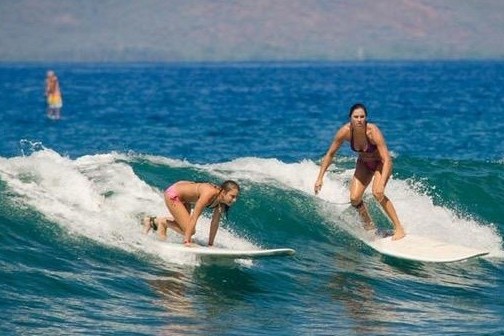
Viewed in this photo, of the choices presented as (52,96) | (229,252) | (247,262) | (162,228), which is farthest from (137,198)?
(52,96)

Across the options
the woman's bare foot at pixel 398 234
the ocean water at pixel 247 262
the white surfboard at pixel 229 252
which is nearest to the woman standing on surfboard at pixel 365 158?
the woman's bare foot at pixel 398 234

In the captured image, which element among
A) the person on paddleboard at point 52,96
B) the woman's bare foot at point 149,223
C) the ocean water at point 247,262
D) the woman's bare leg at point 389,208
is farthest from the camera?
the person on paddleboard at point 52,96

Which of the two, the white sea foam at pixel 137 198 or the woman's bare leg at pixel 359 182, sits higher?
the woman's bare leg at pixel 359 182

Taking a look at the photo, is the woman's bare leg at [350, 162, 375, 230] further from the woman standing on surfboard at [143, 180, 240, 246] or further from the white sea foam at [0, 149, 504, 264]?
the woman standing on surfboard at [143, 180, 240, 246]

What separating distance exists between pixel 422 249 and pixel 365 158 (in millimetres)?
1384

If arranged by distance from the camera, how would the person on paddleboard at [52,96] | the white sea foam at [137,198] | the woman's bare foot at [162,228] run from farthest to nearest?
the person on paddleboard at [52,96], the white sea foam at [137,198], the woman's bare foot at [162,228]

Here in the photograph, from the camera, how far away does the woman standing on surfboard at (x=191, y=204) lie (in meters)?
13.6

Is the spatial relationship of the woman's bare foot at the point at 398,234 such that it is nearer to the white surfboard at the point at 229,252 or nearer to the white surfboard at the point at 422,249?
the white surfboard at the point at 422,249

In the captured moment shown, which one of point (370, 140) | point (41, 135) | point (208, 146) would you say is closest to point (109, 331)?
point (370, 140)

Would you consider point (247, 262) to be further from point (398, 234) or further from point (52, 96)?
point (52, 96)

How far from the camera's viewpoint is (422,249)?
15.4 metres

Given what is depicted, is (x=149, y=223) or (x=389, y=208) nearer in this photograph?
(x=149, y=223)

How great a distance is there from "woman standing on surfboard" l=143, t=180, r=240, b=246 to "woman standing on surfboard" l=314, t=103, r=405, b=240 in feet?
6.29

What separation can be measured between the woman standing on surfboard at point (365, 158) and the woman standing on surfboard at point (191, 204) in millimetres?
1918
